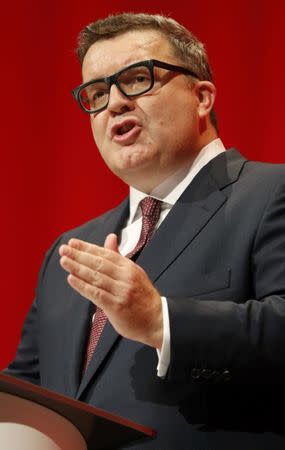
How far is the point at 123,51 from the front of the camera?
5.94 ft

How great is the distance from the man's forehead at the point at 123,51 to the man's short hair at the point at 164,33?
2cm

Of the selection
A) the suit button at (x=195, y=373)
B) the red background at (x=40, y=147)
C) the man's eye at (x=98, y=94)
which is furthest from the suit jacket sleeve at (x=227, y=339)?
the red background at (x=40, y=147)

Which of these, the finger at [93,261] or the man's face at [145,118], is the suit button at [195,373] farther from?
the man's face at [145,118]

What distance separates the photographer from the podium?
3.60 feet

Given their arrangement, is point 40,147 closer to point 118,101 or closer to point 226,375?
point 118,101

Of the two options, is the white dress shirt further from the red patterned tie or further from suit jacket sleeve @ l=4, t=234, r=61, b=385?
suit jacket sleeve @ l=4, t=234, r=61, b=385

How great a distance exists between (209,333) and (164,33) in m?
0.83

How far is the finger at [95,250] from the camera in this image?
4.01 ft

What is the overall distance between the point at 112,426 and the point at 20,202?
Answer: 4.46ft

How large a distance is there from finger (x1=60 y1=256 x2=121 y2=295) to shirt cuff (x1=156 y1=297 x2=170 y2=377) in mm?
110

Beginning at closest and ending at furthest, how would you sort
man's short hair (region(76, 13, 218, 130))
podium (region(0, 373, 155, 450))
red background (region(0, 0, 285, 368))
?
podium (region(0, 373, 155, 450)) < man's short hair (region(76, 13, 218, 130)) < red background (region(0, 0, 285, 368))

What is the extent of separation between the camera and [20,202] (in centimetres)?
251

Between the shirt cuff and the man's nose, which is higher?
the man's nose

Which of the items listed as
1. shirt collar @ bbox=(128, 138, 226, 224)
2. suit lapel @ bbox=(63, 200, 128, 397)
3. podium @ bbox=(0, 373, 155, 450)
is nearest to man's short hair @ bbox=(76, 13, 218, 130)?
shirt collar @ bbox=(128, 138, 226, 224)
